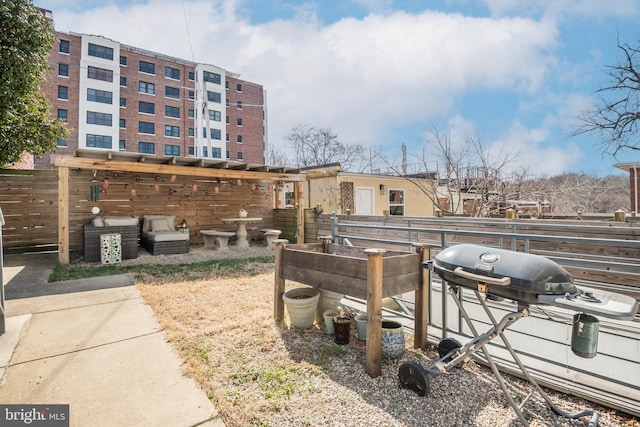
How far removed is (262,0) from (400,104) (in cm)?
939

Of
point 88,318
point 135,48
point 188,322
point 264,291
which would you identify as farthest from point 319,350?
point 135,48

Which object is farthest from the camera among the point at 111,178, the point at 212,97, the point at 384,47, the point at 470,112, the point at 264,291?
the point at 212,97

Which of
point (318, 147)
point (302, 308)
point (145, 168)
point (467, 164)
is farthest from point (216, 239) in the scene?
point (318, 147)

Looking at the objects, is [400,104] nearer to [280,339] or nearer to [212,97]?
[280,339]

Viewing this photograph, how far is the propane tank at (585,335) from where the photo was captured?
4.85 ft

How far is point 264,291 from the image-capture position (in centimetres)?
448

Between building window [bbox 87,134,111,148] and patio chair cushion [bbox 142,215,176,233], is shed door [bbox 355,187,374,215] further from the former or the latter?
building window [bbox 87,134,111,148]

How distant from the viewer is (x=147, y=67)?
28016 millimetres

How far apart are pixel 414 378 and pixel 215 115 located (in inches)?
1305

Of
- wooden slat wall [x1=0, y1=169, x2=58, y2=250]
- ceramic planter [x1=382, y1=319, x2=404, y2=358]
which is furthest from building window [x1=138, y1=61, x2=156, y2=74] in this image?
ceramic planter [x1=382, y1=319, x2=404, y2=358]

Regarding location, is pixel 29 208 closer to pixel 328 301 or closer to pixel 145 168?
pixel 145 168

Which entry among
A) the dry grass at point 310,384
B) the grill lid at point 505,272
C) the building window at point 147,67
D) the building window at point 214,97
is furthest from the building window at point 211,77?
the grill lid at point 505,272

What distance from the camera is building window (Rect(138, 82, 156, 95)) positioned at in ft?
90.3

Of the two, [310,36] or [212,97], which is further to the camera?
[212,97]
